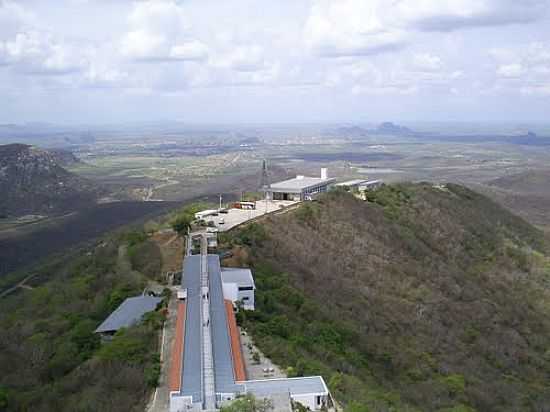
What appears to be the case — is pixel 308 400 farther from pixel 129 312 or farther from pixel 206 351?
pixel 129 312

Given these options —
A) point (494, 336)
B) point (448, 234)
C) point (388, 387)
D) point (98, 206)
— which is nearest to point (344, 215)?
point (448, 234)

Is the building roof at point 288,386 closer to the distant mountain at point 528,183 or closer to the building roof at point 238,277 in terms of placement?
the building roof at point 238,277

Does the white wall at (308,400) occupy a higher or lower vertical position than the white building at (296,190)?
lower

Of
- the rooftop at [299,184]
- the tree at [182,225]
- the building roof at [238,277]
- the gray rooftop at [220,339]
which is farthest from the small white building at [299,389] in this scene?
the rooftop at [299,184]

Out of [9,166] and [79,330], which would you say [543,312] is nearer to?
[79,330]

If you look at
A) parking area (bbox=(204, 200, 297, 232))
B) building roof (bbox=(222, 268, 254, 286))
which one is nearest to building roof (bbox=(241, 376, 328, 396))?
building roof (bbox=(222, 268, 254, 286))
